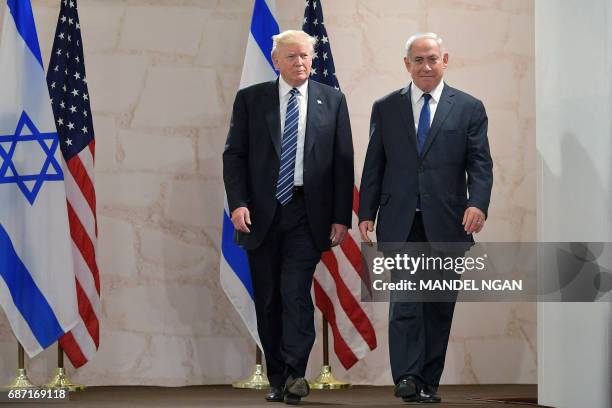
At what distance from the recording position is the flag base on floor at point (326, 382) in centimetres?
614

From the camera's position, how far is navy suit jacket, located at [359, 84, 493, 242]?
5000 mm

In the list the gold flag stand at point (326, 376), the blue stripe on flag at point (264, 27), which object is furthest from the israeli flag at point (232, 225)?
the gold flag stand at point (326, 376)

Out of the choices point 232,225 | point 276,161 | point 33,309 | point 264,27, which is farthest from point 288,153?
point 33,309

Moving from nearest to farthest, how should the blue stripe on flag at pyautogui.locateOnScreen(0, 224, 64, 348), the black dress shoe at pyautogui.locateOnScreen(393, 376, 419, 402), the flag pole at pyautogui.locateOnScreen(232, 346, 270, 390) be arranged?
the black dress shoe at pyautogui.locateOnScreen(393, 376, 419, 402) < the blue stripe on flag at pyautogui.locateOnScreen(0, 224, 64, 348) < the flag pole at pyautogui.locateOnScreen(232, 346, 270, 390)

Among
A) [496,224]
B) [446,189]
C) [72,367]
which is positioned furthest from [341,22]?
[72,367]

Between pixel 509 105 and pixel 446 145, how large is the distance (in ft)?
6.27

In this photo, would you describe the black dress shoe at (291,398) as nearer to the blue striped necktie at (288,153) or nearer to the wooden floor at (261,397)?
the wooden floor at (261,397)

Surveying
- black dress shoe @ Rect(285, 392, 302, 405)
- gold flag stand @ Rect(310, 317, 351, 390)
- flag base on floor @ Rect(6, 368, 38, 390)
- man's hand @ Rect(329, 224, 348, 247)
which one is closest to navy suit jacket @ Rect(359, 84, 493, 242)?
man's hand @ Rect(329, 224, 348, 247)

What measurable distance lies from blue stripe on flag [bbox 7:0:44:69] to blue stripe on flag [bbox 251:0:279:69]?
123 centimetres

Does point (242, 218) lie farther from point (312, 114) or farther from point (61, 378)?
point (61, 378)

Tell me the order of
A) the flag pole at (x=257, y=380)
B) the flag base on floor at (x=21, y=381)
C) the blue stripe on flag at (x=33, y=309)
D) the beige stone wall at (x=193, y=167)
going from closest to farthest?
the blue stripe on flag at (x=33, y=309) → the flag base on floor at (x=21, y=381) → the flag pole at (x=257, y=380) → the beige stone wall at (x=193, y=167)

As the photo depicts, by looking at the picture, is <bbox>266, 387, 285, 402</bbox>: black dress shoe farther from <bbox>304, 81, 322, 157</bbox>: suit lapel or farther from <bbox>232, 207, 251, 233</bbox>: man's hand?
<bbox>304, 81, 322, 157</bbox>: suit lapel

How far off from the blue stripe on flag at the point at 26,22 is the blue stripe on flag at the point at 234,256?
54.8 inches

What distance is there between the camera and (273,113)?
5.20m
